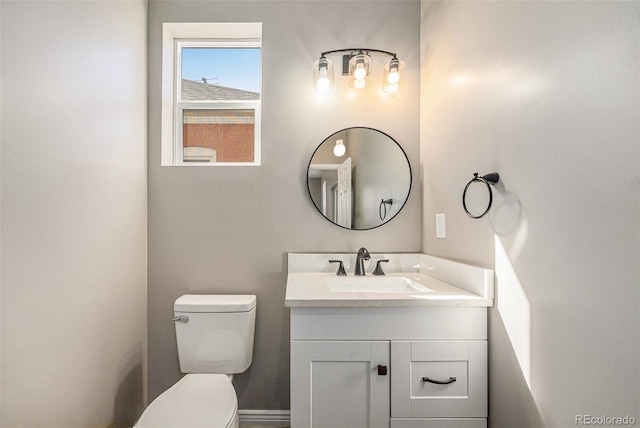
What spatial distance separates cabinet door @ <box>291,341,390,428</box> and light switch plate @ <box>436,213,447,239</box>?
69cm

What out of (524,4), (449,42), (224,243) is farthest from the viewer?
(224,243)

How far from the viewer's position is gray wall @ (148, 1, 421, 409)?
204 centimetres

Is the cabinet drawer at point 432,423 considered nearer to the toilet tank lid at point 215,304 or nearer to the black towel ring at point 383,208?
the toilet tank lid at point 215,304

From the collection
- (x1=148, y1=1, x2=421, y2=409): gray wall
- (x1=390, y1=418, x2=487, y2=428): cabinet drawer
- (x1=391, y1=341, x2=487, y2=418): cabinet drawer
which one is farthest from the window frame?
(x1=390, y1=418, x2=487, y2=428): cabinet drawer

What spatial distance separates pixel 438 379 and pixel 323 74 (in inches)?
62.2

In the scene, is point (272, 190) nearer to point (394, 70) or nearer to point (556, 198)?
point (394, 70)

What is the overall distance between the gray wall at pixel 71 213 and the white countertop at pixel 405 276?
84 centimetres

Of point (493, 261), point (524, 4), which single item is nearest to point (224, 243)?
point (493, 261)

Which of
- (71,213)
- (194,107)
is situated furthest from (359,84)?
(71,213)

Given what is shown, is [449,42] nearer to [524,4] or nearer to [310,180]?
[524,4]

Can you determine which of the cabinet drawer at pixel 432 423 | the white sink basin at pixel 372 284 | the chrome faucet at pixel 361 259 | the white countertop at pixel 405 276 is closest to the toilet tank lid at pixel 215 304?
the white countertop at pixel 405 276

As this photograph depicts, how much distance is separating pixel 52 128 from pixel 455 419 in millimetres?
1805

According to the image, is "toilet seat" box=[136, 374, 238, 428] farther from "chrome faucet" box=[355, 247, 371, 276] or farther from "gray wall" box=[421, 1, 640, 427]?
"gray wall" box=[421, 1, 640, 427]

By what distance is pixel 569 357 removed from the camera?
937 mm
